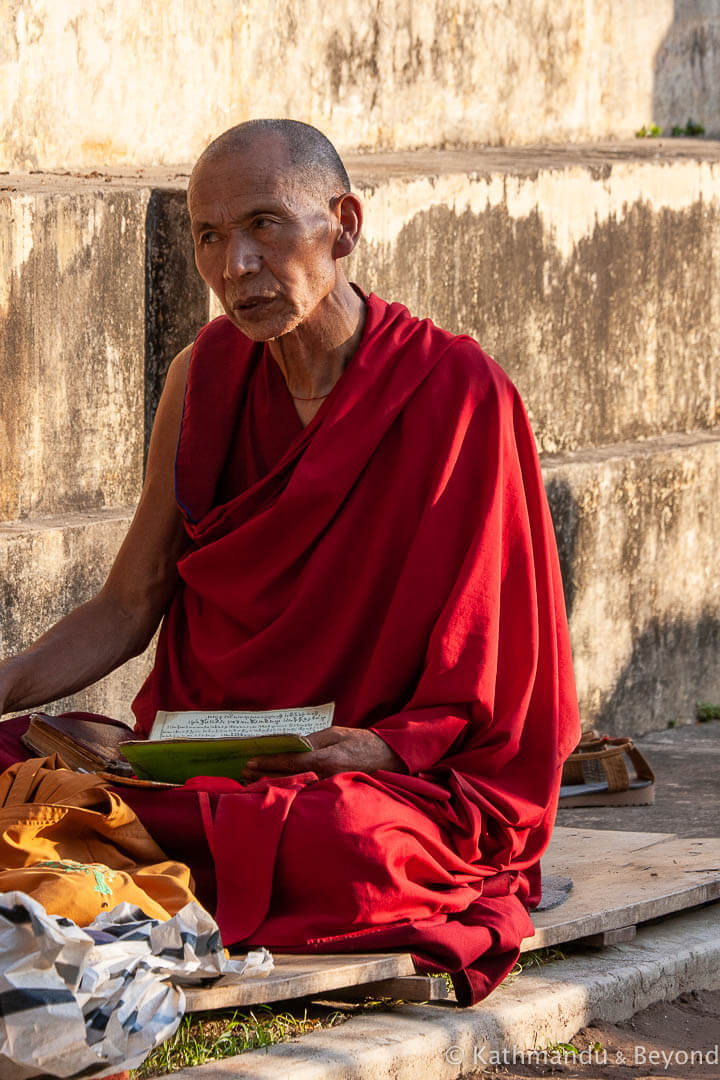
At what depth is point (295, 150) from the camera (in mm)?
3564

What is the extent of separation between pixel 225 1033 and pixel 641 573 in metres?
3.81

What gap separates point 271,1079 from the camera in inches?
115

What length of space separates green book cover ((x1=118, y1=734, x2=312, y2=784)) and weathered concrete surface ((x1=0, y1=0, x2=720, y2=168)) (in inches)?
90.9

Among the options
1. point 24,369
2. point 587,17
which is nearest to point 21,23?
point 24,369

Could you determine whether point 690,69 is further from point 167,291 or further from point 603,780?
point 603,780

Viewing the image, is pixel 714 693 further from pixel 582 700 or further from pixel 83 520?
pixel 83 520

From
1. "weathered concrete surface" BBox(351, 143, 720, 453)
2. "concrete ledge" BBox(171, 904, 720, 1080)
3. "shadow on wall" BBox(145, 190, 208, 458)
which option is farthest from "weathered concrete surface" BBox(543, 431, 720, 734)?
"concrete ledge" BBox(171, 904, 720, 1080)

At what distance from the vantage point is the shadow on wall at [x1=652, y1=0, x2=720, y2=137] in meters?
7.81

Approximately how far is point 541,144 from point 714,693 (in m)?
2.22

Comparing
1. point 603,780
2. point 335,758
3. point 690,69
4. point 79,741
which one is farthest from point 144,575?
point 690,69

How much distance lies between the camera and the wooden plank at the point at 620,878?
3693mm

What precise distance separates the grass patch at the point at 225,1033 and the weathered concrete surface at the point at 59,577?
179 cm

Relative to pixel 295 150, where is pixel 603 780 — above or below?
below

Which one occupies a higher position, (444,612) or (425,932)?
(444,612)
